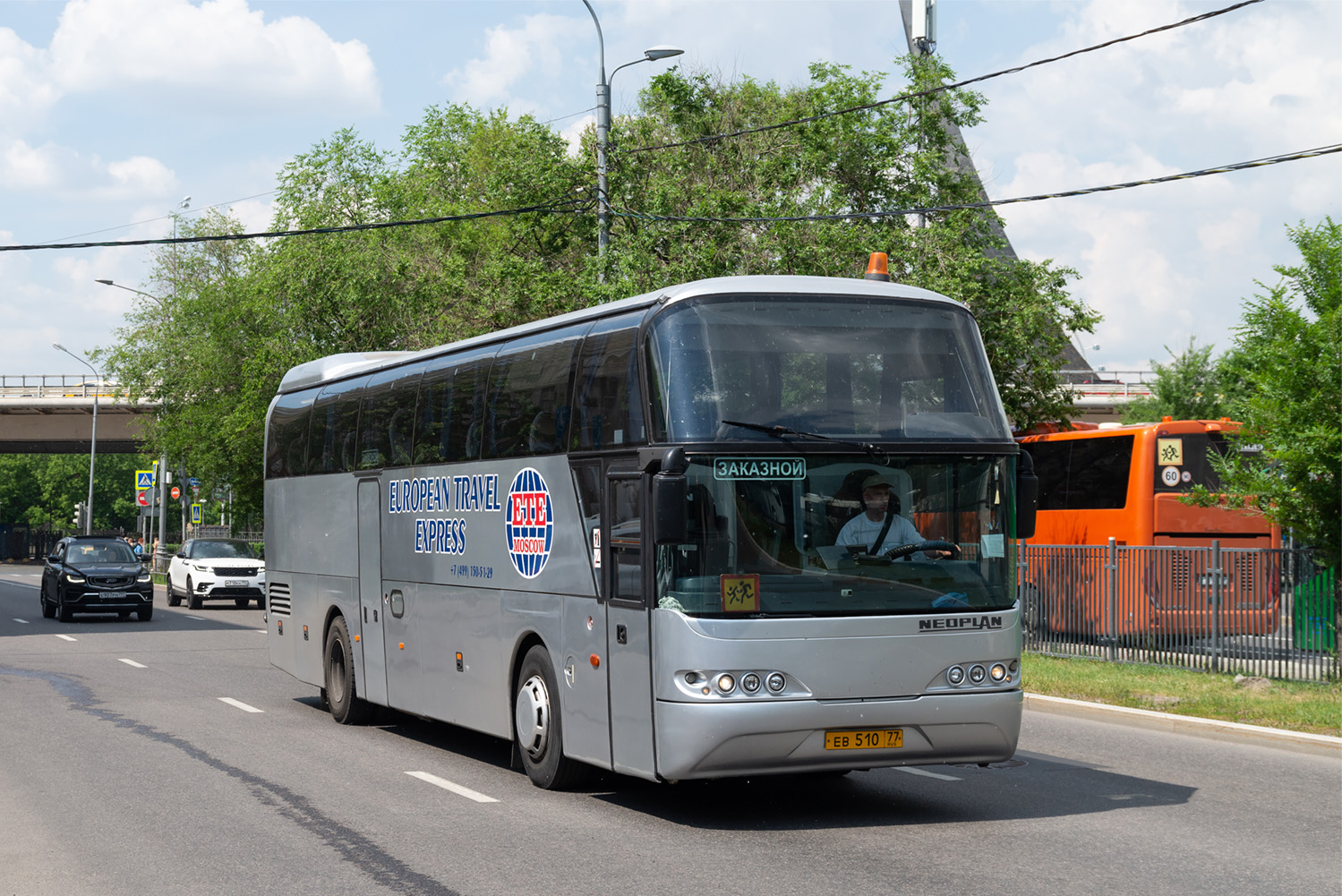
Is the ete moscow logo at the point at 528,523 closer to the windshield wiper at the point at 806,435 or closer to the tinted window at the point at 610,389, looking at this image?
the tinted window at the point at 610,389

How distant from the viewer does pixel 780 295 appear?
9.64 m

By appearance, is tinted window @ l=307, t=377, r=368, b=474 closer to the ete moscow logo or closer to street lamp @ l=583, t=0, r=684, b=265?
the ete moscow logo

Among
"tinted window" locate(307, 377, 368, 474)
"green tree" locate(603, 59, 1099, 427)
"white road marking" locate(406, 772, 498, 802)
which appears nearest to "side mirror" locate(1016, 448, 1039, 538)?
"white road marking" locate(406, 772, 498, 802)

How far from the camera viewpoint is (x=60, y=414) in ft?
231

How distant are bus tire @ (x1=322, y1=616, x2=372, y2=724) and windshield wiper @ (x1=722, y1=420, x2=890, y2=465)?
6.84 m

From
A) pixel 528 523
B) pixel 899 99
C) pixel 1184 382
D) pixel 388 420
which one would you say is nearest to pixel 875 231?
pixel 899 99

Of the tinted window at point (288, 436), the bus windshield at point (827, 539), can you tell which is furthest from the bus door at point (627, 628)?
the tinted window at point (288, 436)

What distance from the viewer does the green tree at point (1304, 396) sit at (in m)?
16.1

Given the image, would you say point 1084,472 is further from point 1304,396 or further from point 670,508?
point 670,508

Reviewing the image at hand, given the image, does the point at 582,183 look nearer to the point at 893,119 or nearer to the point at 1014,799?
the point at 893,119

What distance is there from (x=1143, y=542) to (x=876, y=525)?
15.6 m

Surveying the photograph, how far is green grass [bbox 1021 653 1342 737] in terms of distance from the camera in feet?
46.3

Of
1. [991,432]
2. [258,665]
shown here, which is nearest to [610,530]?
[991,432]

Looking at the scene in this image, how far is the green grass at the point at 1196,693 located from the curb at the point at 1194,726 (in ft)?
0.76
